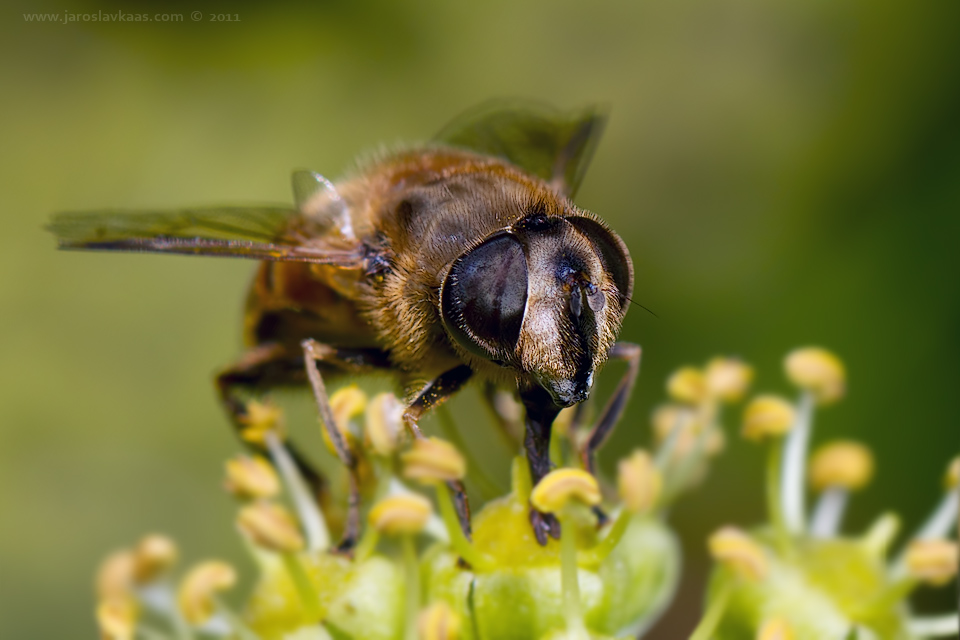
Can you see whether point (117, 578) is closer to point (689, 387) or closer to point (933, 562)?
point (689, 387)

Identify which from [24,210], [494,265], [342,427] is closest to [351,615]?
[342,427]

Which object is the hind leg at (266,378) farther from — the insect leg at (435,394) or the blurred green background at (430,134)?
the blurred green background at (430,134)

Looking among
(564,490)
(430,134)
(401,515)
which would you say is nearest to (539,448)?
(564,490)

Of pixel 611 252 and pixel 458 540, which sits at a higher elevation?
pixel 611 252

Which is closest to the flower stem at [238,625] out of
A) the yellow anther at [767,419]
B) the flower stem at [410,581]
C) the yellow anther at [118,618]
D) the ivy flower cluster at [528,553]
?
the ivy flower cluster at [528,553]

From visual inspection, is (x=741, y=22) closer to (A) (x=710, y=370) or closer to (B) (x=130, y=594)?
(A) (x=710, y=370)

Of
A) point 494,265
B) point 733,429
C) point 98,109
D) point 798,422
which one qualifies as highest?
point 98,109
